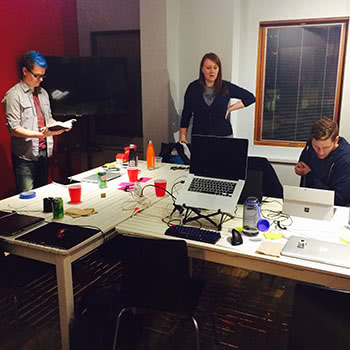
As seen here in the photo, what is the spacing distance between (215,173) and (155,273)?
0.78 m

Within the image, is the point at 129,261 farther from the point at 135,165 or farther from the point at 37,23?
the point at 37,23

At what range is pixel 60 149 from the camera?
4.82m

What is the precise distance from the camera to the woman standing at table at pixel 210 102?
386 cm

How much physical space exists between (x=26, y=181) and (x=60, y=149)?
1315 millimetres

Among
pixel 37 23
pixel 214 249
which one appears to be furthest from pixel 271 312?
pixel 37 23

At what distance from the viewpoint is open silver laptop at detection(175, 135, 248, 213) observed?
2260 millimetres

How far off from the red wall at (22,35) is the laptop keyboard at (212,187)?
8.25 ft

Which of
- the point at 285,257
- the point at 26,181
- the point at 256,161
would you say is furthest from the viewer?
the point at 26,181

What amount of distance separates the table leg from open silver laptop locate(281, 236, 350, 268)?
1.03 metres

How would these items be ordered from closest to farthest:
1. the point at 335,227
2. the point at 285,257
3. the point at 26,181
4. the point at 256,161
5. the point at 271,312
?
1. the point at 285,257
2. the point at 335,227
3. the point at 271,312
4. the point at 256,161
5. the point at 26,181

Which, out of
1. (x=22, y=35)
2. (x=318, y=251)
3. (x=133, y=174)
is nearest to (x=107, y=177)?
(x=133, y=174)

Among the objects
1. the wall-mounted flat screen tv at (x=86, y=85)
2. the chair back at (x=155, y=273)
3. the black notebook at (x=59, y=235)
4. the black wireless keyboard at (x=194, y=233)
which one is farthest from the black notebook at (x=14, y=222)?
the wall-mounted flat screen tv at (x=86, y=85)

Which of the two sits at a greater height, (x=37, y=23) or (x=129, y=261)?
(x=37, y=23)

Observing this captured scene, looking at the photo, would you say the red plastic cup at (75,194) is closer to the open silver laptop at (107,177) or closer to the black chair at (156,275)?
the open silver laptop at (107,177)
